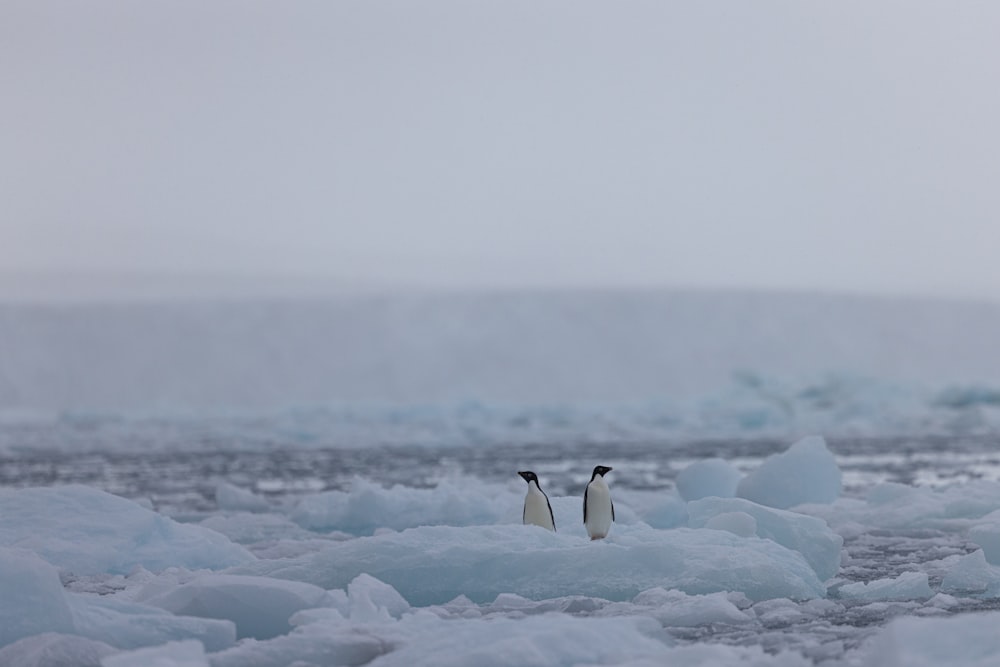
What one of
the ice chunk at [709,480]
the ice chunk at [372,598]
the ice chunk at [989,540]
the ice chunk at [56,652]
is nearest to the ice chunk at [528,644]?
the ice chunk at [372,598]

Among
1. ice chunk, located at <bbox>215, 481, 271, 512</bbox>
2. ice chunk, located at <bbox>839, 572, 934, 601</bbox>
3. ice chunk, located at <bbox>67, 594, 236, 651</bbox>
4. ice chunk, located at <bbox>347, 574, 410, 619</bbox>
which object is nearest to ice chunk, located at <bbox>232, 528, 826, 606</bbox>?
ice chunk, located at <bbox>839, 572, 934, 601</bbox>

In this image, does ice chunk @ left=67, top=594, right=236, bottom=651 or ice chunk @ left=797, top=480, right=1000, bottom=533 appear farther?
ice chunk @ left=797, top=480, right=1000, bottom=533

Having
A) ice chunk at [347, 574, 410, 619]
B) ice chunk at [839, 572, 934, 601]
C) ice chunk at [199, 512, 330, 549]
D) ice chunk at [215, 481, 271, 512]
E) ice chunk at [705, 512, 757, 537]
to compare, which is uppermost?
ice chunk at [705, 512, 757, 537]

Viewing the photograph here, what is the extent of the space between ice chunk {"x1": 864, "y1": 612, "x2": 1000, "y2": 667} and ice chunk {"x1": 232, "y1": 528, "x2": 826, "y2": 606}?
1419 mm

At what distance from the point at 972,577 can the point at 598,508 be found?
53.9 inches

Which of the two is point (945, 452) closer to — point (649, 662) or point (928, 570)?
point (928, 570)

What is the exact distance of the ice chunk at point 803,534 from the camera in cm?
472

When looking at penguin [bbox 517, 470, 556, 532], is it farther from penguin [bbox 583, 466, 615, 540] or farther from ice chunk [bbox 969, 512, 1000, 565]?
ice chunk [bbox 969, 512, 1000, 565]

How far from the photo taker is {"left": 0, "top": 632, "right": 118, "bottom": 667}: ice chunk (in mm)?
3160

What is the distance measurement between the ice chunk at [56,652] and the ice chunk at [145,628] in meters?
0.12

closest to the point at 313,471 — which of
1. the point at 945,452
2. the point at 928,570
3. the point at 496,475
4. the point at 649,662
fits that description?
the point at 496,475

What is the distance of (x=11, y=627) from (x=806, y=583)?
2.63 m

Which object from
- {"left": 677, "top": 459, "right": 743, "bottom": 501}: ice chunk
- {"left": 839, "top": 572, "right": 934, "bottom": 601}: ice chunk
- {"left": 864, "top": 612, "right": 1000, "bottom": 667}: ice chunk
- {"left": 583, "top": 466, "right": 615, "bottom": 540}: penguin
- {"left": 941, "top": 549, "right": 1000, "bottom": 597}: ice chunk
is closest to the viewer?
{"left": 864, "top": 612, "right": 1000, "bottom": 667}: ice chunk

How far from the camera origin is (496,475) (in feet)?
38.7
